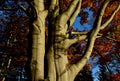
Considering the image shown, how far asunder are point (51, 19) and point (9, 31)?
14.9m

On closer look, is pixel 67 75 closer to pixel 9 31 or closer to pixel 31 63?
pixel 31 63

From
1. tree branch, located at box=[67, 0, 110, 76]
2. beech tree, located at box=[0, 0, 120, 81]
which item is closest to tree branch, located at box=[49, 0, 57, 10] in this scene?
beech tree, located at box=[0, 0, 120, 81]

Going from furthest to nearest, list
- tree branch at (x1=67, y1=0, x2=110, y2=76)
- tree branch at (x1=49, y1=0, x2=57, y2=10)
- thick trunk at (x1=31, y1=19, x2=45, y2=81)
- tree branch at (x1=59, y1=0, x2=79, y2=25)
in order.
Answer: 1. tree branch at (x1=49, y1=0, x2=57, y2=10)
2. tree branch at (x1=59, y1=0, x2=79, y2=25)
3. tree branch at (x1=67, y1=0, x2=110, y2=76)
4. thick trunk at (x1=31, y1=19, x2=45, y2=81)

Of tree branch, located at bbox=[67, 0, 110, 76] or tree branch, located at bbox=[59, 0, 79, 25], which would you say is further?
tree branch, located at bbox=[59, 0, 79, 25]

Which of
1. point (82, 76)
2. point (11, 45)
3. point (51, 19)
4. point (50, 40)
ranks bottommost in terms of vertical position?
point (82, 76)

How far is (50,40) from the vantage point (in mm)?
5992

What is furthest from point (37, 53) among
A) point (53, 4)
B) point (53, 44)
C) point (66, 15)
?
point (53, 4)

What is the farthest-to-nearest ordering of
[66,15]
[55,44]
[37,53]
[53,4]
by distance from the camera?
[53,4] < [66,15] < [55,44] < [37,53]

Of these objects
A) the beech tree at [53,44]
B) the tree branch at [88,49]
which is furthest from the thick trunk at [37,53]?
the tree branch at [88,49]

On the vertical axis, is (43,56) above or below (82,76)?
above

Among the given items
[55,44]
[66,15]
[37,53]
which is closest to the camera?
[37,53]

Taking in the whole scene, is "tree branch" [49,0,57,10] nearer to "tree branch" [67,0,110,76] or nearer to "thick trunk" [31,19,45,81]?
"thick trunk" [31,19,45,81]

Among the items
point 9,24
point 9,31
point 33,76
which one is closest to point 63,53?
point 33,76

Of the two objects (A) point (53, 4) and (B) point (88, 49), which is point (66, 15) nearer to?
(A) point (53, 4)
